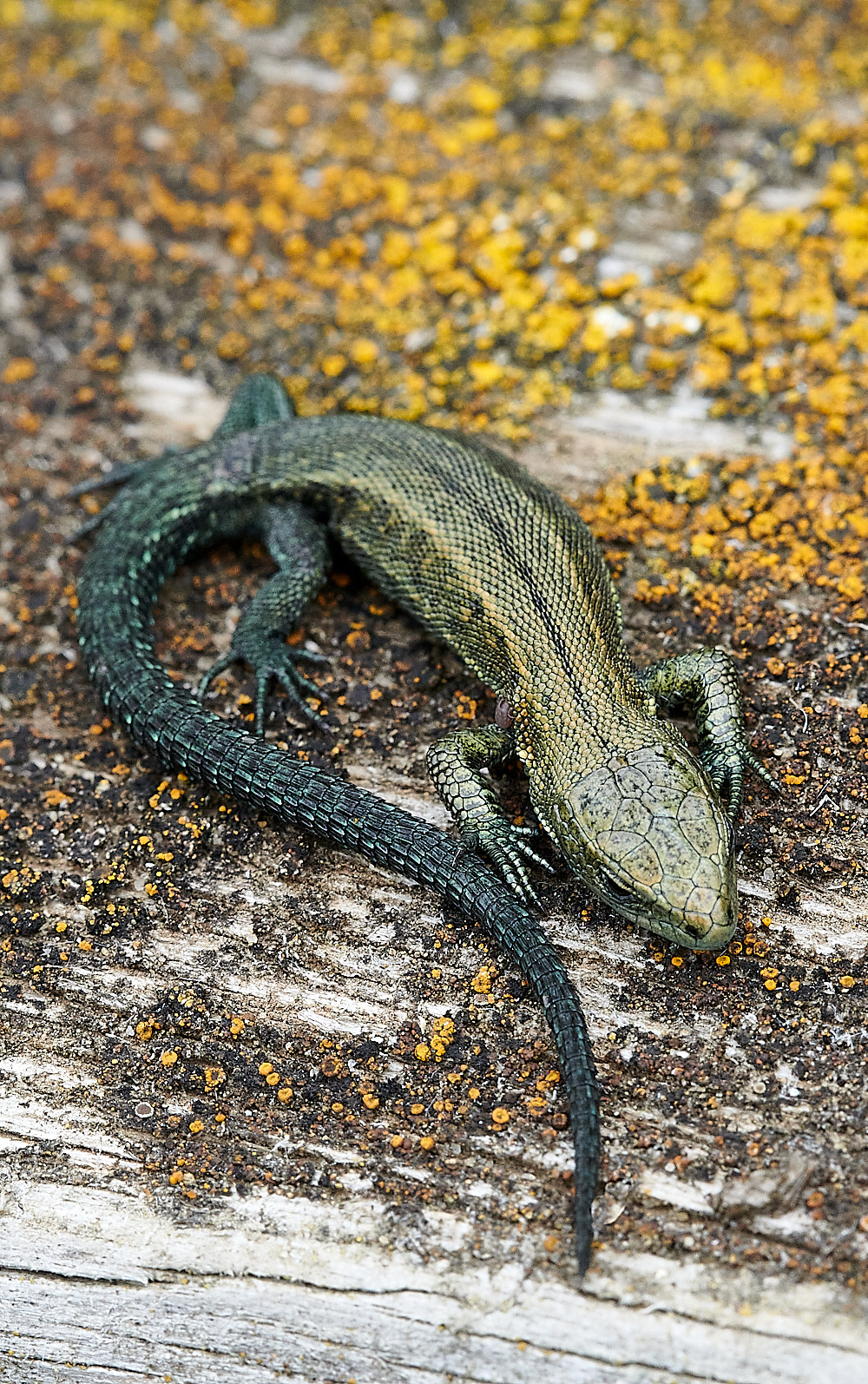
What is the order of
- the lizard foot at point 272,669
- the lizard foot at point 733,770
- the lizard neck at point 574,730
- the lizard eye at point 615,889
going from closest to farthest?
the lizard eye at point 615,889, the lizard neck at point 574,730, the lizard foot at point 733,770, the lizard foot at point 272,669

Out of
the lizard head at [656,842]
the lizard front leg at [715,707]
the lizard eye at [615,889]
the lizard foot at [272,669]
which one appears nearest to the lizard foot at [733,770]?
the lizard front leg at [715,707]

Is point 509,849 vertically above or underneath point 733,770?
underneath

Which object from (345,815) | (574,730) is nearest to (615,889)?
(574,730)

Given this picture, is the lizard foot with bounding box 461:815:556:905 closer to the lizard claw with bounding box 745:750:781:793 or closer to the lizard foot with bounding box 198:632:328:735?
the lizard claw with bounding box 745:750:781:793

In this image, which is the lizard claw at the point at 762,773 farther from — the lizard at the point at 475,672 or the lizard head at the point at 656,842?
the lizard head at the point at 656,842

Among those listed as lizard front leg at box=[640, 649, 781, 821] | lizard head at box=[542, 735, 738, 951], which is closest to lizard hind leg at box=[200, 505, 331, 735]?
lizard head at box=[542, 735, 738, 951]

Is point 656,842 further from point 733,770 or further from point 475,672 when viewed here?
point 475,672

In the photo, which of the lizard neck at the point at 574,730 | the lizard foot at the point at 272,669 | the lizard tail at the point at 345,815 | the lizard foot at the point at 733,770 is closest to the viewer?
the lizard tail at the point at 345,815
